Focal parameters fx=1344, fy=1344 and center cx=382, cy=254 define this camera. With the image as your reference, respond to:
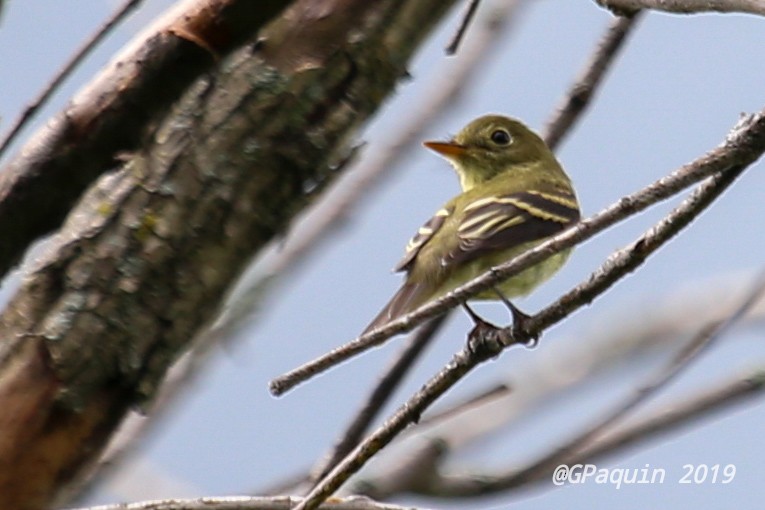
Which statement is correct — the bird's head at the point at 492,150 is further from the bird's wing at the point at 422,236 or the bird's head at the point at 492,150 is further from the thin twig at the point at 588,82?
the thin twig at the point at 588,82

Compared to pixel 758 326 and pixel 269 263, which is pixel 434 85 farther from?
pixel 758 326

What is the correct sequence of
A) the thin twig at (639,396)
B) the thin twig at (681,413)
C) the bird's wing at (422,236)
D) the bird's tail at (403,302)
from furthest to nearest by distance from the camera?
the bird's wing at (422,236)
the bird's tail at (403,302)
the thin twig at (681,413)
the thin twig at (639,396)

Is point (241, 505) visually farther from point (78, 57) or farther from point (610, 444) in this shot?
point (610, 444)

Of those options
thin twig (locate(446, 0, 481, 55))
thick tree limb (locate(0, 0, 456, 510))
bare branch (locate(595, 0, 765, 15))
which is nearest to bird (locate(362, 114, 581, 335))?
thick tree limb (locate(0, 0, 456, 510))

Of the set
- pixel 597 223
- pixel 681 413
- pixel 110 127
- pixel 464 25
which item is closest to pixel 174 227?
pixel 464 25

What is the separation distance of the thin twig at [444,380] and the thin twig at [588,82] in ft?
4.89

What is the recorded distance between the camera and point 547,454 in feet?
8.74

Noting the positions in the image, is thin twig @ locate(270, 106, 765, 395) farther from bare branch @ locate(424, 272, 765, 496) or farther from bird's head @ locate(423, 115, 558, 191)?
bird's head @ locate(423, 115, 558, 191)

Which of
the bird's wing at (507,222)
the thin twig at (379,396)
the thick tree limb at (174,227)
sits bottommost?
the bird's wing at (507,222)

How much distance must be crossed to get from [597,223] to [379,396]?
1437mm

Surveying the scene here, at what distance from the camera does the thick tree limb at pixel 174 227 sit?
334 cm

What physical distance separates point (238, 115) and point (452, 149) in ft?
5.93

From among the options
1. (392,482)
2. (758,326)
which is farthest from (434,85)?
(392,482)

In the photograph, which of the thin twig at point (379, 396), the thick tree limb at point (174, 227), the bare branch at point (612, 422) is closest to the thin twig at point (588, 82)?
the thick tree limb at point (174, 227)
